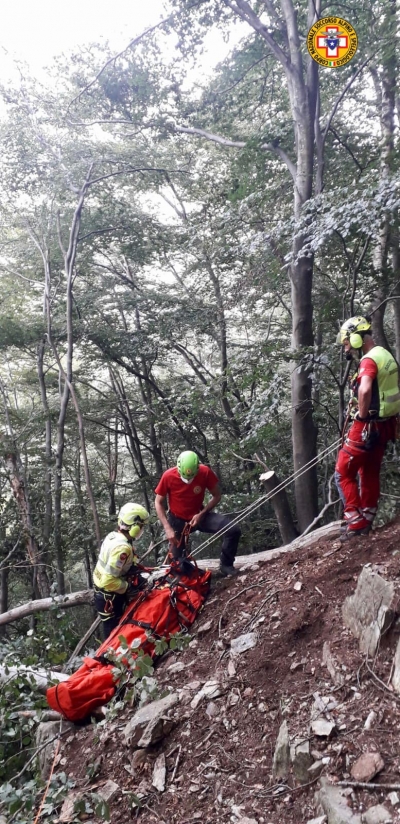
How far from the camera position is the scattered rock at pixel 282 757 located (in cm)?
243

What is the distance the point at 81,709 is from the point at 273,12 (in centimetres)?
819

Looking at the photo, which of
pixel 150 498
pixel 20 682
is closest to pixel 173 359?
pixel 150 498

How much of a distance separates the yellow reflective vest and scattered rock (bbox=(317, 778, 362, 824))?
259cm

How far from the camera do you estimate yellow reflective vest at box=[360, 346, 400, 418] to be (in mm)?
3941

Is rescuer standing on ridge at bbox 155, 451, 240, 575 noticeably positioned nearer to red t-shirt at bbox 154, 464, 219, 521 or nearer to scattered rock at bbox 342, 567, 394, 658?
red t-shirt at bbox 154, 464, 219, 521

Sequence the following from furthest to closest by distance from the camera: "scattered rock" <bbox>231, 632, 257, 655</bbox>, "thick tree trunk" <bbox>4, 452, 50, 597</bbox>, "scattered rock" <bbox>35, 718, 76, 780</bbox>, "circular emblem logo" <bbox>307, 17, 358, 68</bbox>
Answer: "thick tree trunk" <bbox>4, 452, 50, 597</bbox>
"circular emblem logo" <bbox>307, 17, 358, 68</bbox>
"scattered rock" <bbox>35, 718, 76, 780</bbox>
"scattered rock" <bbox>231, 632, 257, 655</bbox>

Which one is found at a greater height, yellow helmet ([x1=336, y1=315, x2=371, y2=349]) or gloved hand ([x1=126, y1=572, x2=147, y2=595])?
yellow helmet ([x1=336, y1=315, x2=371, y2=349])

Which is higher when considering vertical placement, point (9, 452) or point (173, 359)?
point (173, 359)

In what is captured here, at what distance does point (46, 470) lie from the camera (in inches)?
389

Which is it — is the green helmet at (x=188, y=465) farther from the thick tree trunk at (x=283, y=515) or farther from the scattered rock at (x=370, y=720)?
the scattered rock at (x=370, y=720)

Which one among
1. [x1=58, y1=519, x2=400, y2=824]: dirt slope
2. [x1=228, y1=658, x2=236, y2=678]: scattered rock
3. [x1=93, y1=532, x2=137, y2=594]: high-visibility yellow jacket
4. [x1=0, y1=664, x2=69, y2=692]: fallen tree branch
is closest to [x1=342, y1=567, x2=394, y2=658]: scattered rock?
[x1=58, y1=519, x2=400, y2=824]: dirt slope

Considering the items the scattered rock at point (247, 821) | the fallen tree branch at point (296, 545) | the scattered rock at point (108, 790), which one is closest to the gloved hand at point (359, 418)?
the fallen tree branch at point (296, 545)

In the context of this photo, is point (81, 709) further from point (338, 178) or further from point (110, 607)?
point (338, 178)

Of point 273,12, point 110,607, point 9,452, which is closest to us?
point 110,607
